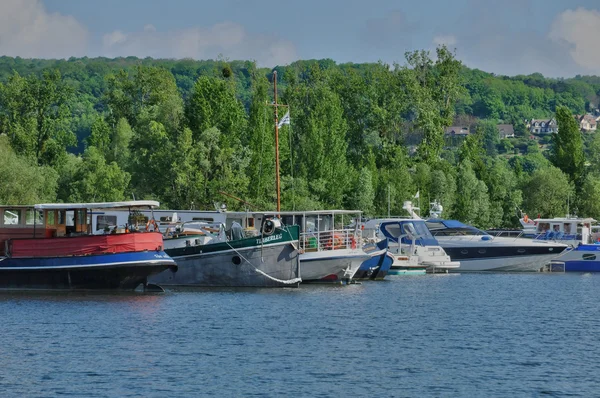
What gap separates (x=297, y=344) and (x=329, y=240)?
74.5 ft

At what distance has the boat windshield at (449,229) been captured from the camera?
306 feet

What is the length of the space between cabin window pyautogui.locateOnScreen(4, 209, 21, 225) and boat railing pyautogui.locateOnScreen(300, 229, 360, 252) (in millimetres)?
15901

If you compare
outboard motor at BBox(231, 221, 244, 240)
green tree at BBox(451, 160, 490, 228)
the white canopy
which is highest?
green tree at BBox(451, 160, 490, 228)

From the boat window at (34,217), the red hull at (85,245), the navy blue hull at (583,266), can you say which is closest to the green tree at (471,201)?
the navy blue hull at (583,266)

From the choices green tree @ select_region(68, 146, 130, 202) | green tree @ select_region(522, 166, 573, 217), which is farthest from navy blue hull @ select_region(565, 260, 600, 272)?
green tree @ select_region(68, 146, 130, 202)

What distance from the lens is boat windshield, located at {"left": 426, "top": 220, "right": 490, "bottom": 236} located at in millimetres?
93250

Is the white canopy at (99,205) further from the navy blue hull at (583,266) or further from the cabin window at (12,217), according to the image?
the navy blue hull at (583,266)

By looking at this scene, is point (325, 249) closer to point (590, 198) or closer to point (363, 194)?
point (363, 194)

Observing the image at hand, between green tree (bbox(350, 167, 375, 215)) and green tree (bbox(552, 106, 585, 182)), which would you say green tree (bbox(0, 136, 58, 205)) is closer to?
green tree (bbox(350, 167, 375, 215))

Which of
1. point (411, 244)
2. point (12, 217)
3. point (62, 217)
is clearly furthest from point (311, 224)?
point (12, 217)

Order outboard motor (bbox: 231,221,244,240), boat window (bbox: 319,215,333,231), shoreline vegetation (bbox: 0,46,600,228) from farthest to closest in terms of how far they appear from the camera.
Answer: shoreline vegetation (bbox: 0,46,600,228)
boat window (bbox: 319,215,333,231)
outboard motor (bbox: 231,221,244,240)

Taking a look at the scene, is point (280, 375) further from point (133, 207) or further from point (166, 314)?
point (133, 207)

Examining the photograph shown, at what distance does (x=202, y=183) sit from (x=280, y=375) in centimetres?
6486

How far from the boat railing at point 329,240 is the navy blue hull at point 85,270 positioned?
35.6ft
